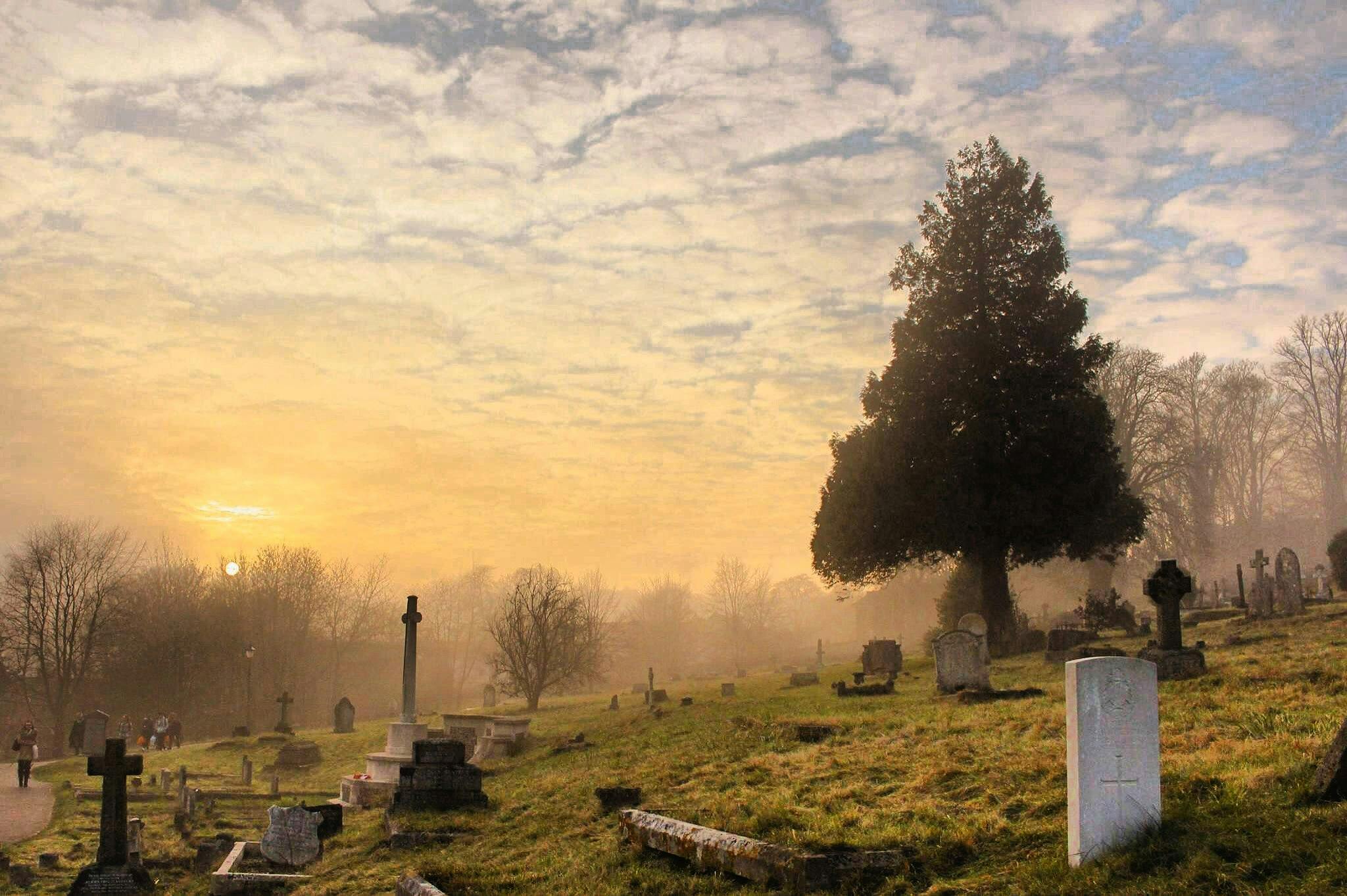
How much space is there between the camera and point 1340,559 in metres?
31.3

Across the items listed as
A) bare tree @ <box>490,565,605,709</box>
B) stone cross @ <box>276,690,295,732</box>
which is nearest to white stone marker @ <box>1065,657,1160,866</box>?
bare tree @ <box>490,565,605,709</box>

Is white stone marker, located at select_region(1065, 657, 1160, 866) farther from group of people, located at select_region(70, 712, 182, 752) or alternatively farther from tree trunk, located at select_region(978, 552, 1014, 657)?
group of people, located at select_region(70, 712, 182, 752)

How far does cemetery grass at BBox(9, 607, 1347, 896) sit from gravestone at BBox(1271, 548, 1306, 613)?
18.5ft

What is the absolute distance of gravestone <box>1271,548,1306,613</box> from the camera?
26.3m

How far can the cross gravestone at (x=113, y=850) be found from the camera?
1384 cm

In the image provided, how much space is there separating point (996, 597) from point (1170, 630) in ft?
43.4

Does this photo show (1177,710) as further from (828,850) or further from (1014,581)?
(1014,581)

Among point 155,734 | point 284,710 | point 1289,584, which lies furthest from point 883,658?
point 155,734

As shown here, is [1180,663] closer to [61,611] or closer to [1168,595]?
[1168,595]

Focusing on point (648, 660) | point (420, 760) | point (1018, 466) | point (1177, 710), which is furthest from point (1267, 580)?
point (648, 660)

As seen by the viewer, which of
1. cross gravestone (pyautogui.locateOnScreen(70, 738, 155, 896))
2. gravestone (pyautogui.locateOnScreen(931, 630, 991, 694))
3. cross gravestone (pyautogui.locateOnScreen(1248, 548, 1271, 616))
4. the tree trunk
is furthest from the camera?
the tree trunk

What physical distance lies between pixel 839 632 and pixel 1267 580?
87498 mm

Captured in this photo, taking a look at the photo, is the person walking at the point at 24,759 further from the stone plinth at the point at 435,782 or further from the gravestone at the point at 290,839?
the gravestone at the point at 290,839

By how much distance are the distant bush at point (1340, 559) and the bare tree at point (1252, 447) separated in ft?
127
